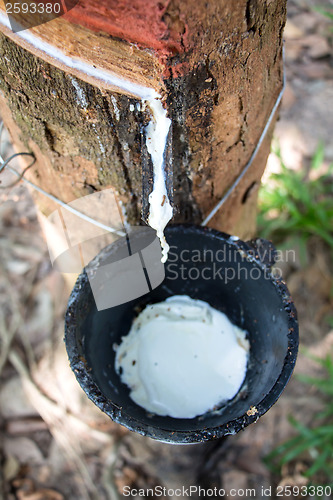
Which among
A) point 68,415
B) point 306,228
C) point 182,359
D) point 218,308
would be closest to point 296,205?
point 306,228

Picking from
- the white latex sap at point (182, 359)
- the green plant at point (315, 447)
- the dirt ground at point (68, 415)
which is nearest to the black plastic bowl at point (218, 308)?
the white latex sap at point (182, 359)

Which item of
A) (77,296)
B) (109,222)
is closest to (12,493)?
(77,296)

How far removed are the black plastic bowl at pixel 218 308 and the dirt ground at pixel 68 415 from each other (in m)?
0.62

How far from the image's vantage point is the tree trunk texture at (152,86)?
2.60ft

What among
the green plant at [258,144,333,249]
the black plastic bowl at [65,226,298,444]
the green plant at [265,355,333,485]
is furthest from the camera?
the green plant at [258,144,333,249]

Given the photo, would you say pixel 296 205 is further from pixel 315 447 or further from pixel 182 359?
pixel 182 359

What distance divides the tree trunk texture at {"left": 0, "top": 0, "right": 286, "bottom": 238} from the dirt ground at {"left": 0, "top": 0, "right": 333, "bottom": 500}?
481 mm

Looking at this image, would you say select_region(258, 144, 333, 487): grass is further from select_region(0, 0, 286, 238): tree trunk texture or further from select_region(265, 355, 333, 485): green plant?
Result: select_region(0, 0, 286, 238): tree trunk texture

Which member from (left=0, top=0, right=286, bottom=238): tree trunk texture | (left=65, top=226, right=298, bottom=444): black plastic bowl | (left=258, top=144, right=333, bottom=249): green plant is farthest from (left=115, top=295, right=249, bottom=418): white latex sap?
(left=258, top=144, right=333, bottom=249): green plant

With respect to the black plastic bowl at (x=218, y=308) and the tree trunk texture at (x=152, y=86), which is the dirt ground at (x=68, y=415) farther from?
the black plastic bowl at (x=218, y=308)

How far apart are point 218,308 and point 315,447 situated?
2.94 ft

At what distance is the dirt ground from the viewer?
1.74 m

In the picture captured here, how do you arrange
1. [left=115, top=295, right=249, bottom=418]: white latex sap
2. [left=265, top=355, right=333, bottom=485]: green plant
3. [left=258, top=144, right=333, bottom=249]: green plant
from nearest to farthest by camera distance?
[left=115, top=295, right=249, bottom=418]: white latex sap → [left=265, top=355, right=333, bottom=485]: green plant → [left=258, top=144, right=333, bottom=249]: green plant

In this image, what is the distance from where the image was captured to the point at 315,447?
71.7 inches
